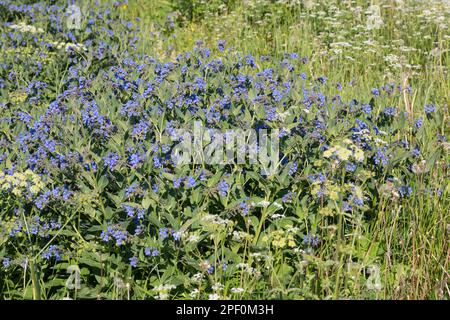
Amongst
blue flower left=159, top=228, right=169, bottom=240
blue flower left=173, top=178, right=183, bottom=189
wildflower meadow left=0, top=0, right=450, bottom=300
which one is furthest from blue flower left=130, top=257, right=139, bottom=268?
blue flower left=173, top=178, right=183, bottom=189

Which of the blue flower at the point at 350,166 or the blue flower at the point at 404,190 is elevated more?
the blue flower at the point at 350,166

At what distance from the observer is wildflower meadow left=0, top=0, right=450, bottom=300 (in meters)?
3.12

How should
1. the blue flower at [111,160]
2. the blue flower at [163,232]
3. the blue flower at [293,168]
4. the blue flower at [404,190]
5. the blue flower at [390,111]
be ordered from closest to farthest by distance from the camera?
the blue flower at [163,232]
the blue flower at [111,160]
the blue flower at [293,168]
the blue flower at [404,190]
the blue flower at [390,111]

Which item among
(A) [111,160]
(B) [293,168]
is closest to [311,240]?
(B) [293,168]

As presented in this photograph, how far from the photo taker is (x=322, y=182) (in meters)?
3.38

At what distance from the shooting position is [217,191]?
3285 millimetres

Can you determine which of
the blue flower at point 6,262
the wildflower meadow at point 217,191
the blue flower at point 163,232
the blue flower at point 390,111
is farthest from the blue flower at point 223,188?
the blue flower at point 390,111

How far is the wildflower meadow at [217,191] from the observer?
312 cm

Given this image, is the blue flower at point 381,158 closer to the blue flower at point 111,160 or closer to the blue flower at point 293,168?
the blue flower at point 293,168

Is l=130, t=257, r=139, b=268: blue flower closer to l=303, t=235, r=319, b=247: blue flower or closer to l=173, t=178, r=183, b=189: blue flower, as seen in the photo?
l=173, t=178, r=183, b=189: blue flower

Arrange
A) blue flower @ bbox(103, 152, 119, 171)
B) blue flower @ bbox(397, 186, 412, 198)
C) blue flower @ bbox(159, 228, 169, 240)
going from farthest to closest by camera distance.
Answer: blue flower @ bbox(397, 186, 412, 198) < blue flower @ bbox(103, 152, 119, 171) < blue flower @ bbox(159, 228, 169, 240)

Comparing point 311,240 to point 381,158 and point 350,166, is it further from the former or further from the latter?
point 381,158

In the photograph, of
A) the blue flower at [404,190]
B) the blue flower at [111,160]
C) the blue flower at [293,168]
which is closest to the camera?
the blue flower at [111,160]
